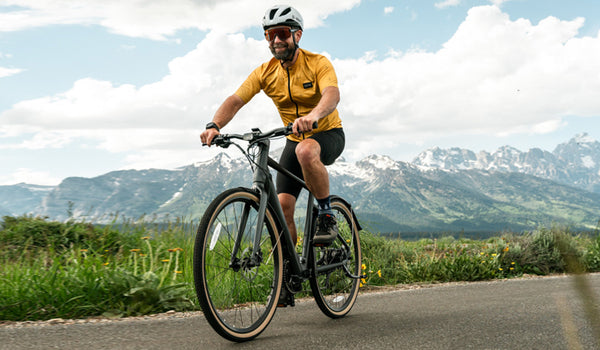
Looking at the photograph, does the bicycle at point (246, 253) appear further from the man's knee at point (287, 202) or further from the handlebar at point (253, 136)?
the man's knee at point (287, 202)

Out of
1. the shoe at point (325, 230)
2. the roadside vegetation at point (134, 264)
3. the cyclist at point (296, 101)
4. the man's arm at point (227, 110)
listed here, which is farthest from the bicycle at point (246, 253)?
the roadside vegetation at point (134, 264)

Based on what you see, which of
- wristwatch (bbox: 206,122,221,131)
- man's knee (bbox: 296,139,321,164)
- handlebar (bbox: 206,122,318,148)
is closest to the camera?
handlebar (bbox: 206,122,318,148)

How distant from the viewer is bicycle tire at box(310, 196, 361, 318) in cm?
448

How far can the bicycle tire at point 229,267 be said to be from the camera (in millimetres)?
3295

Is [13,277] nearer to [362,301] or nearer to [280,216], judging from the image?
[280,216]

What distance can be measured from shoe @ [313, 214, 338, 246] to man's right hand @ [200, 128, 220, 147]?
1.23 metres

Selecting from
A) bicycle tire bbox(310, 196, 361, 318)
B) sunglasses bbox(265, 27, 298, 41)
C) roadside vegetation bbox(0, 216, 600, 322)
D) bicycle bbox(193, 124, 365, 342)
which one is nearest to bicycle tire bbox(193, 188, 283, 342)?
bicycle bbox(193, 124, 365, 342)

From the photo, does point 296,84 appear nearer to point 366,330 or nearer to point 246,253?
point 246,253

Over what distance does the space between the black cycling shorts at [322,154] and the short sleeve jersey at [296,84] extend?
8 centimetres

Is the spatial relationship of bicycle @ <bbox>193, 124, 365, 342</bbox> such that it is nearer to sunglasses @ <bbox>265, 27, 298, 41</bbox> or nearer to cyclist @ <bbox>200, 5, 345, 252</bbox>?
cyclist @ <bbox>200, 5, 345, 252</bbox>

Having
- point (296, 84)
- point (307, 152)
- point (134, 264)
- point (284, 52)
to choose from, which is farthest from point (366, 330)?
point (134, 264)

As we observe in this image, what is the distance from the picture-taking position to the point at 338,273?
199 inches

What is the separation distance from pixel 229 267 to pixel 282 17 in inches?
78.8

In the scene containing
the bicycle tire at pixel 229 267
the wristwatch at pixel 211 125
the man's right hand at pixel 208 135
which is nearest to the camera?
the bicycle tire at pixel 229 267
